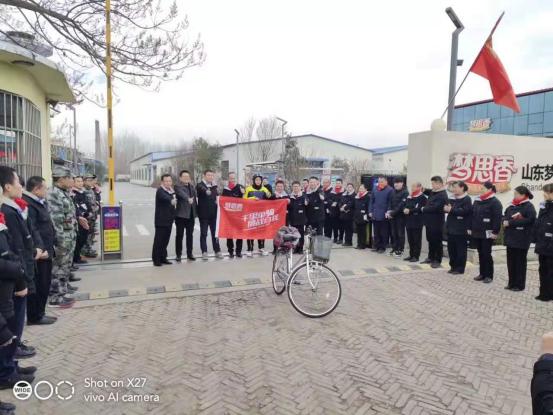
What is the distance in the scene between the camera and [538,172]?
40.0 ft

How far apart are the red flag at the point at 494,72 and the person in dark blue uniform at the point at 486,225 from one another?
4.38 metres

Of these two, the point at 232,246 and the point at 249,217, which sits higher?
the point at 249,217

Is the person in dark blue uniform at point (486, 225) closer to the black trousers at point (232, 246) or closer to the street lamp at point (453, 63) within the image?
the street lamp at point (453, 63)

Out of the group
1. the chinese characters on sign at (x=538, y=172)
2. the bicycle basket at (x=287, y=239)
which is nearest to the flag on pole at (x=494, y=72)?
the chinese characters on sign at (x=538, y=172)

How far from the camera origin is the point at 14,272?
3.45m

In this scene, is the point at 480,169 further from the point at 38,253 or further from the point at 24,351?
the point at 24,351

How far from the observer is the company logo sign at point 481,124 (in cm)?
4586

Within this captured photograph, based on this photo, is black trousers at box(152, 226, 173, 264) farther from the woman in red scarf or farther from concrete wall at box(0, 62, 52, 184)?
the woman in red scarf

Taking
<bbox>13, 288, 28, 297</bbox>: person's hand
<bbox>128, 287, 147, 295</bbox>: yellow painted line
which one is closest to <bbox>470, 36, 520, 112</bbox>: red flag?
<bbox>128, 287, 147, 295</bbox>: yellow painted line

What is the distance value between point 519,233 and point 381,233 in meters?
3.64

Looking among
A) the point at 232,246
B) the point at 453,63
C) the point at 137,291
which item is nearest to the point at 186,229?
the point at 232,246

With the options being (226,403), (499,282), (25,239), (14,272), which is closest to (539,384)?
(226,403)

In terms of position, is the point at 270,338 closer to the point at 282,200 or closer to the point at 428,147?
the point at 282,200

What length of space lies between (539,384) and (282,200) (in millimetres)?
7957
